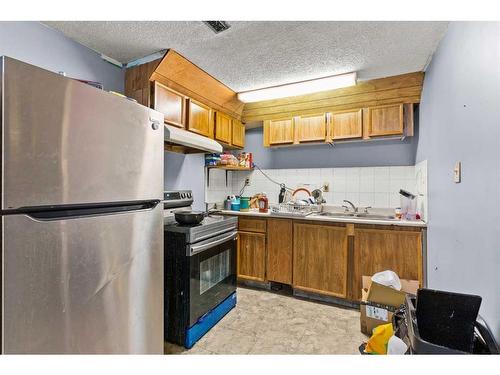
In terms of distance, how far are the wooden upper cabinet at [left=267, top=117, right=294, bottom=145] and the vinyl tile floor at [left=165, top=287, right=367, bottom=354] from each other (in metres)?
1.87

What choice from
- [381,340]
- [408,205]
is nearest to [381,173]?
[408,205]

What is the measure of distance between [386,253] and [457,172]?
1.19m

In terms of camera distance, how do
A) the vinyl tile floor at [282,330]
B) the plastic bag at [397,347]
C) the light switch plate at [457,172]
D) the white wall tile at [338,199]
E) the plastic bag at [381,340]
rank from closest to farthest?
the plastic bag at [397,347] → the light switch plate at [457,172] → the plastic bag at [381,340] → the vinyl tile floor at [282,330] → the white wall tile at [338,199]

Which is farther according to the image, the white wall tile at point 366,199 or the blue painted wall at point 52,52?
the white wall tile at point 366,199

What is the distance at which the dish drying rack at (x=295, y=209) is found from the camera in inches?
107

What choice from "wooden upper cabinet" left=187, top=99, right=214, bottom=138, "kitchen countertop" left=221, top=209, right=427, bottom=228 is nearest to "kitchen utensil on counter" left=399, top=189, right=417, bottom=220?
"kitchen countertop" left=221, top=209, right=427, bottom=228

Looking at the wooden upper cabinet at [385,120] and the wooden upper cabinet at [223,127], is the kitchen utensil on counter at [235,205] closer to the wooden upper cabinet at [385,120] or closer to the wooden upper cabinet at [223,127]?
the wooden upper cabinet at [223,127]

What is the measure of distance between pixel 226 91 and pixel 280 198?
152cm

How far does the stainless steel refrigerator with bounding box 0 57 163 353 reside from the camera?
0.81 meters

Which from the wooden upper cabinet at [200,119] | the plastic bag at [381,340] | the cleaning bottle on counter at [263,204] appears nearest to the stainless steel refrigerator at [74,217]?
the wooden upper cabinet at [200,119]

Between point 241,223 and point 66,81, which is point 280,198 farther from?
point 66,81

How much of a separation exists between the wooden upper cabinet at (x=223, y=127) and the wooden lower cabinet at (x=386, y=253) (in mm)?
1831

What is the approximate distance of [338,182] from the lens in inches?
120

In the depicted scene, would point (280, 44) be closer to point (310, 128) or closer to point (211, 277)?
point (310, 128)
